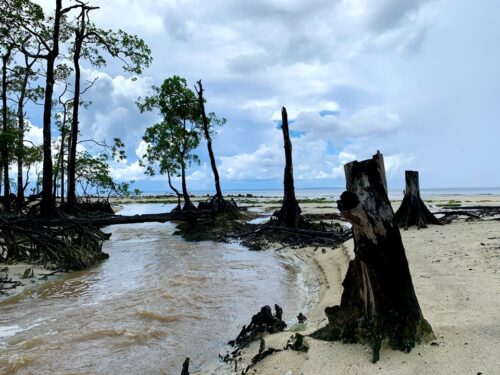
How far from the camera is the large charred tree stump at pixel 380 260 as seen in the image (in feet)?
12.7

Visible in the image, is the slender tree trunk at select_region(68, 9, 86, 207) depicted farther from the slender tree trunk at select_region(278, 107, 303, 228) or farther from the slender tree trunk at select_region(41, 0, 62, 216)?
the slender tree trunk at select_region(278, 107, 303, 228)

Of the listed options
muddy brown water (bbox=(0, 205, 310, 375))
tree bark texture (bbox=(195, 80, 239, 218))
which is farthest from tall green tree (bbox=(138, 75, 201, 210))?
muddy brown water (bbox=(0, 205, 310, 375))

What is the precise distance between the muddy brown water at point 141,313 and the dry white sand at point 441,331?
3.08 feet

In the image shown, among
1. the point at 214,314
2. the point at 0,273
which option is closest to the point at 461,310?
the point at 214,314

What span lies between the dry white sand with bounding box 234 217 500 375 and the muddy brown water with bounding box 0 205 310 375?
0.94 meters

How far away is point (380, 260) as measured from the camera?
3949 mm

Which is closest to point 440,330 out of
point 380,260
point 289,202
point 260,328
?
point 380,260

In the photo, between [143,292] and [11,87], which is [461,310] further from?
[11,87]

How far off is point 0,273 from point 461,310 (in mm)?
9969

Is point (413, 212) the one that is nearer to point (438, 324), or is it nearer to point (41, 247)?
point (438, 324)

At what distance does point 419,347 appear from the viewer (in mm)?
3857

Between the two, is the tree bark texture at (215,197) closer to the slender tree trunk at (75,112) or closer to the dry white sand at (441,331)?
the slender tree trunk at (75,112)

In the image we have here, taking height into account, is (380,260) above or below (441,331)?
above

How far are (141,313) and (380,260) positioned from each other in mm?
4678
